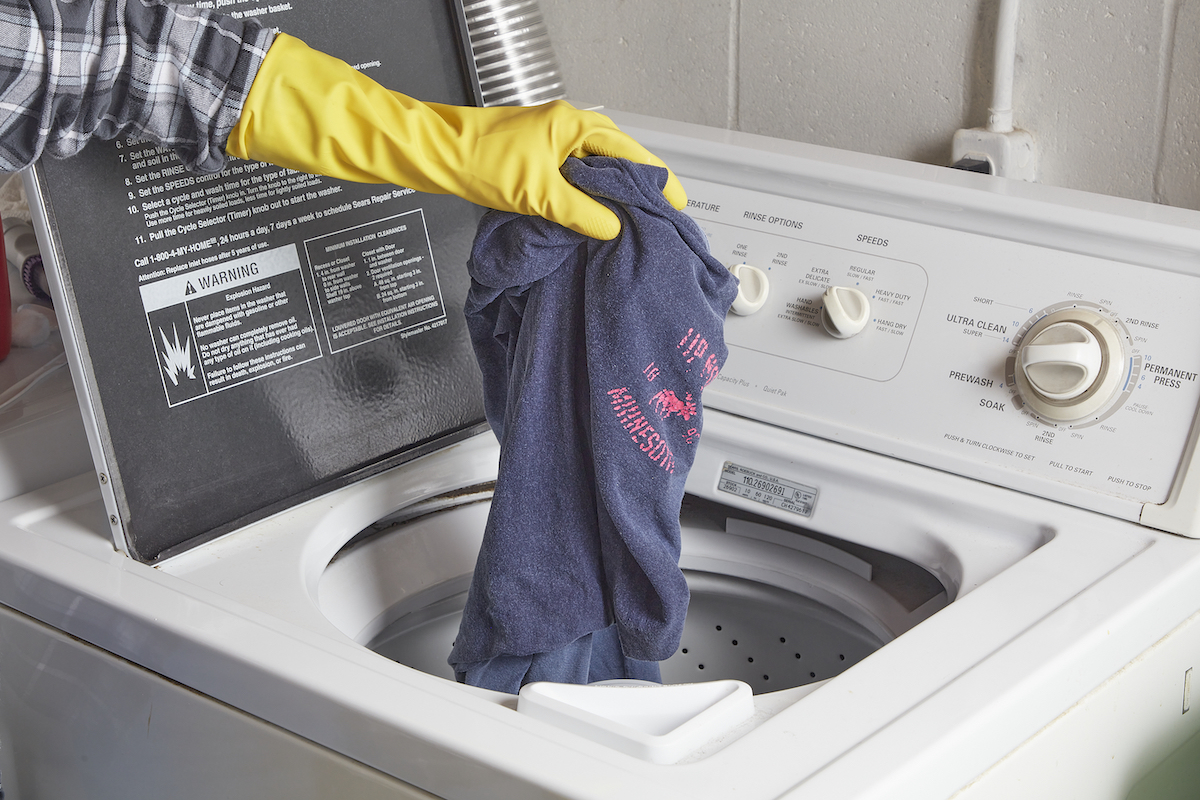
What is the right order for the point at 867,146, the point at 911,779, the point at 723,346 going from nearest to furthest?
the point at 911,779
the point at 723,346
the point at 867,146

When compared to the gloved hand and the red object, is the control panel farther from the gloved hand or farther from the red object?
the red object

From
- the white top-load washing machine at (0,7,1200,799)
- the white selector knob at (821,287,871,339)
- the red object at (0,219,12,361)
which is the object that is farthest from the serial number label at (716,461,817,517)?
the red object at (0,219,12,361)

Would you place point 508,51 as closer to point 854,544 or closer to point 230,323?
point 230,323

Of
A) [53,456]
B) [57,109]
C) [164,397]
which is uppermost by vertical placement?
[57,109]

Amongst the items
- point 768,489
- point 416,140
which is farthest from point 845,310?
point 416,140

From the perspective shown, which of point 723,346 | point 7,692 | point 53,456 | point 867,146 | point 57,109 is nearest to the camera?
point 57,109

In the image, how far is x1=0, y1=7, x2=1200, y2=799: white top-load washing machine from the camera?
2.60ft

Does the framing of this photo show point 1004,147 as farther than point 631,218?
Yes

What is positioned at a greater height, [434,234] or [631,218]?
[631,218]

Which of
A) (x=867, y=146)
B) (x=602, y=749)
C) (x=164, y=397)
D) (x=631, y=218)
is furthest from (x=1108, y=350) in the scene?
(x=164, y=397)

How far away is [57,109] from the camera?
916 mm

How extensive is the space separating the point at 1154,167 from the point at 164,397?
3.98ft

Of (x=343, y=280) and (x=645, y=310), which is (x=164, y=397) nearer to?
(x=343, y=280)

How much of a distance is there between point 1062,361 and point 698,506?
0.50 m
